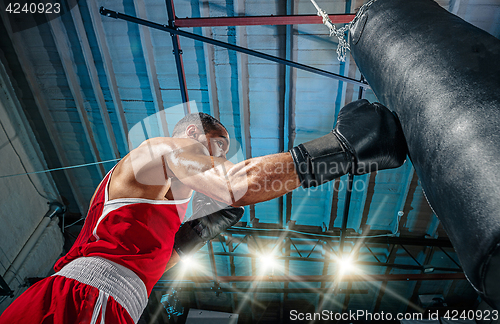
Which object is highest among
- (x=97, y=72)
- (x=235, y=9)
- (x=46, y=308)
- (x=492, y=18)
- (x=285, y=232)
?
(x=235, y=9)

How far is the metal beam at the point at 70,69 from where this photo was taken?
15.2 feet

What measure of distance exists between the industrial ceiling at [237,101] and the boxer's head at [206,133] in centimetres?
125

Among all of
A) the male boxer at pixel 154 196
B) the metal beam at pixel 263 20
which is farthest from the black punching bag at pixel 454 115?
the metal beam at pixel 263 20

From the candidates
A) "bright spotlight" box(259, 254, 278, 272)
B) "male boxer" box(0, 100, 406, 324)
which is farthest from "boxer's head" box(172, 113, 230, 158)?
"bright spotlight" box(259, 254, 278, 272)

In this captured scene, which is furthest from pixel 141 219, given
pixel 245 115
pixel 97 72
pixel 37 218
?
pixel 37 218

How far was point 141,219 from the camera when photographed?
6.33ft

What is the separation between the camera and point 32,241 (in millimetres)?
6152

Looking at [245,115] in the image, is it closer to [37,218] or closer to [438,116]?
[438,116]

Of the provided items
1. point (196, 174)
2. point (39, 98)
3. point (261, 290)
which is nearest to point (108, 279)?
point (196, 174)

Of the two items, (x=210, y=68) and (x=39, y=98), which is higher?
(x=210, y=68)

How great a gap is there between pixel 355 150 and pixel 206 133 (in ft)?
5.19

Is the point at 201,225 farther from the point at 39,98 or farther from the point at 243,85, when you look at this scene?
the point at 39,98

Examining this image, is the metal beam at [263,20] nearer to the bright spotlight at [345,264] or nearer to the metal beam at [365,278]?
the bright spotlight at [345,264]

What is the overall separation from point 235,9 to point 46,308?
15.1 feet
